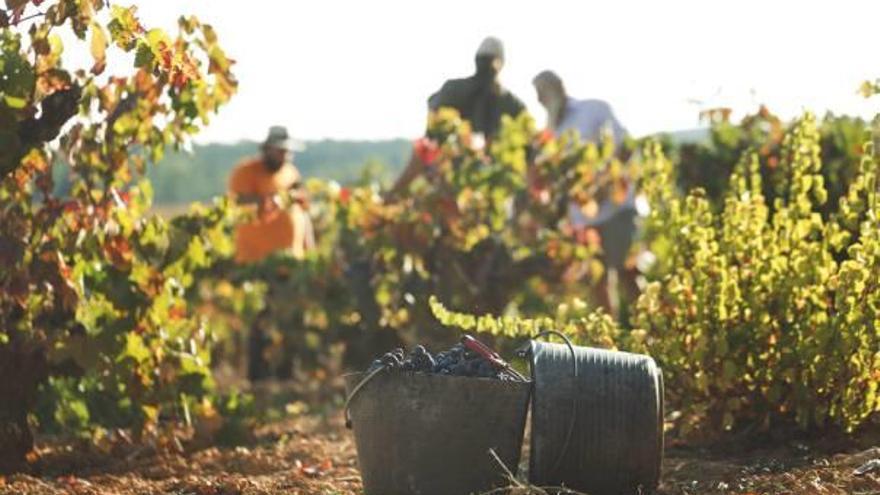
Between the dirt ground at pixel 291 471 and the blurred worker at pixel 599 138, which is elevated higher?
the blurred worker at pixel 599 138

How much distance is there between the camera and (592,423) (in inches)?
209

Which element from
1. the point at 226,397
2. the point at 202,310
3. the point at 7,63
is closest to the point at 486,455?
the point at 7,63

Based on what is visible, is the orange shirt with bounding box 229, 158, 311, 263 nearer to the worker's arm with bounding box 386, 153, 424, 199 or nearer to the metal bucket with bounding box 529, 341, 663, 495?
the worker's arm with bounding box 386, 153, 424, 199

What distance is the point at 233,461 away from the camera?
6969 mm

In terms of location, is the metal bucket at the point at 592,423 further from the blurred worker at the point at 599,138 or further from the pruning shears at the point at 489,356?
the blurred worker at the point at 599,138

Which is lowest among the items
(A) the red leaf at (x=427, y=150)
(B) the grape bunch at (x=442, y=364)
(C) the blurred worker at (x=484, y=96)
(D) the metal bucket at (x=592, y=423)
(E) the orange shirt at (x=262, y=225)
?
(D) the metal bucket at (x=592, y=423)

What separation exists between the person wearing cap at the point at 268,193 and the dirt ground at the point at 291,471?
4.33 m

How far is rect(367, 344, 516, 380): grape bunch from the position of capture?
209 inches

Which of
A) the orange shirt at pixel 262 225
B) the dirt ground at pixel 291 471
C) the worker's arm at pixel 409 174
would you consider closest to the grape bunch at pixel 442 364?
the dirt ground at pixel 291 471

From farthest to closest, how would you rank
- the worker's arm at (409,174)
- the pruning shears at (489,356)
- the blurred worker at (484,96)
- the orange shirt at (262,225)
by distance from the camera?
1. the orange shirt at (262,225)
2. the blurred worker at (484,96)
3. the worker's arm at (409,174)
4. the pruning shears at (489,356)

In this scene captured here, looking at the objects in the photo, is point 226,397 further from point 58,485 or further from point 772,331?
point 772,331

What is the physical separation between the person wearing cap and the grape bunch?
639 cm

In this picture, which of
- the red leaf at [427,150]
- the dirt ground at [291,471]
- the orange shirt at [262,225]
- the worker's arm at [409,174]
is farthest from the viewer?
the orange shirt at [262,225]

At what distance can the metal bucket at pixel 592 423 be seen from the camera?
527 cm
